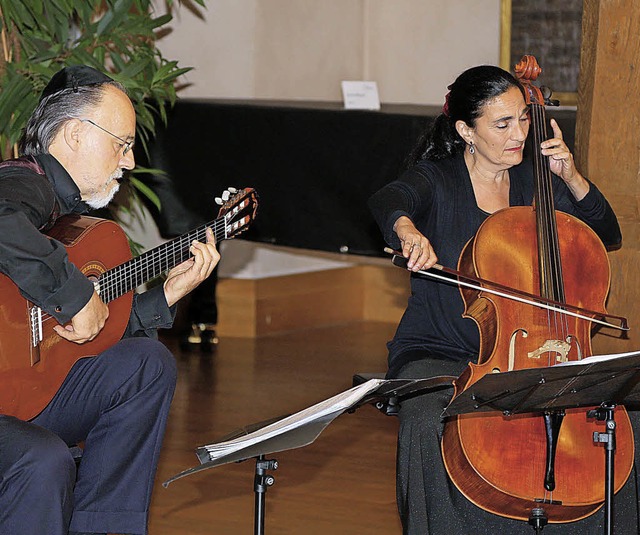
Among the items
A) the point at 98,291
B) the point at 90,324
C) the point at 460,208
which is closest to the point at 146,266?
the point at 98,291

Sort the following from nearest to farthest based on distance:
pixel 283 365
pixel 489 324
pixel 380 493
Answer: pixel 489 324, pixel 380 493, pixel 283 365

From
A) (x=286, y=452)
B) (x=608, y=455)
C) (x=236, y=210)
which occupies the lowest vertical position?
(x=286, y=452)

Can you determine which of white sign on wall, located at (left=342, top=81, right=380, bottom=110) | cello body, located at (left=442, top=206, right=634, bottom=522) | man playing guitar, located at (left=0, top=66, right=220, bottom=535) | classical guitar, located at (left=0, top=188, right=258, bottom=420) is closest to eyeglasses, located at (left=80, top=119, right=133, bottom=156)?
man playing guitar, located at (left=0, top=66, right=220, bottom=535)

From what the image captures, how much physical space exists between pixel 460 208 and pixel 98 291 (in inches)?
32.9

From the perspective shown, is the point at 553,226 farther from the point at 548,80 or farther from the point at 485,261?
the point at 548,80

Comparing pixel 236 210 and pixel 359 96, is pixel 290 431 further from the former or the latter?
pixel 359 96

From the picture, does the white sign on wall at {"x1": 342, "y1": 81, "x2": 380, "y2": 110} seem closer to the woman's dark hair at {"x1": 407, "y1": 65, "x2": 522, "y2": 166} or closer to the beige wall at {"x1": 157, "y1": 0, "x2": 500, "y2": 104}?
the beige wall at {"x1": 157, "y1": 0, "x2": 500, "y2": 104}

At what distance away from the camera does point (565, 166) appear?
2605 millimetres

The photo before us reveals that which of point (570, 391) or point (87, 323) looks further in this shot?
point (87, 323)

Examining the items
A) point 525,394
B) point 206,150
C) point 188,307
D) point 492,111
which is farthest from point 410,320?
point 188,307

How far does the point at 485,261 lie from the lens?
2.34 metres

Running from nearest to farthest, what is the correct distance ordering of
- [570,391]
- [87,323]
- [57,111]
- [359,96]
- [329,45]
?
1. [570,391]
2. [87,323]
3. [57,111]
4. [359,96]
5. [329,45]

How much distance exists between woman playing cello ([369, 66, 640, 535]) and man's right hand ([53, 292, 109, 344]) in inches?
23.7

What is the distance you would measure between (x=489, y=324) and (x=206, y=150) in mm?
2025
